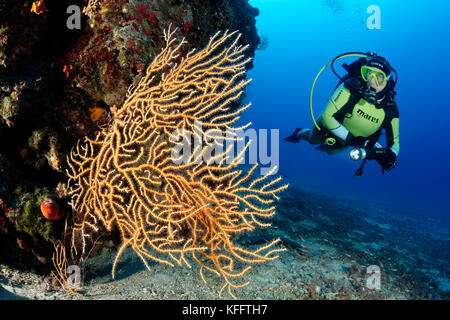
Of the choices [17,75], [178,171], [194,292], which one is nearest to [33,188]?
[17,75]

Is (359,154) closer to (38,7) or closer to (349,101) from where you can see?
(349,101)

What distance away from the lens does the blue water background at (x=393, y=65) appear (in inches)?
2525

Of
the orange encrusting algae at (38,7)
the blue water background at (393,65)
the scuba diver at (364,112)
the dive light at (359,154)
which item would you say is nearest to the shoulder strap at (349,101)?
the scuba diver at (364,112)

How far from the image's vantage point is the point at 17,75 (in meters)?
2.91

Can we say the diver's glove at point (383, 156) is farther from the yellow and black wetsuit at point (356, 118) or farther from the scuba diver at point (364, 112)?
the yellow and black wetsuit at point (356, 118)

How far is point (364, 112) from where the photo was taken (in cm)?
551

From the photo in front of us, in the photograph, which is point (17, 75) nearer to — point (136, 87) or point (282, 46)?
point (136, 87)

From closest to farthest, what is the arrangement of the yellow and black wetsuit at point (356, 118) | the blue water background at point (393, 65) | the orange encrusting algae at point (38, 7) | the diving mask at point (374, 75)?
1. the orange encrusting algae at point (38, 7)
2. the diving mask at point (374, 75)
3. the yellow and black wetsuit at point (356, 118)
4. the blue water background at point (393, 65)

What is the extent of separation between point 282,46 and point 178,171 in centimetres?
12989

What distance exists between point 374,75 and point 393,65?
10870 cm

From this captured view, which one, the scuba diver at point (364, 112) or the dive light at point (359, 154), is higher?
the scuba diver at point (364, 112)

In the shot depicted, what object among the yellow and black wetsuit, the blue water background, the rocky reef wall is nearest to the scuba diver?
the yellow and black wetsuit

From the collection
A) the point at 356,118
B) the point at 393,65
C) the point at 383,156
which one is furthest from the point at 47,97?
the point at 393,65

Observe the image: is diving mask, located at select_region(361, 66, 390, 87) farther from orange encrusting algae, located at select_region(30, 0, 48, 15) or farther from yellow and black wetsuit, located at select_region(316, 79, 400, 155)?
orange encrusting algae, located at select_region(30, 0, 48, 15)
